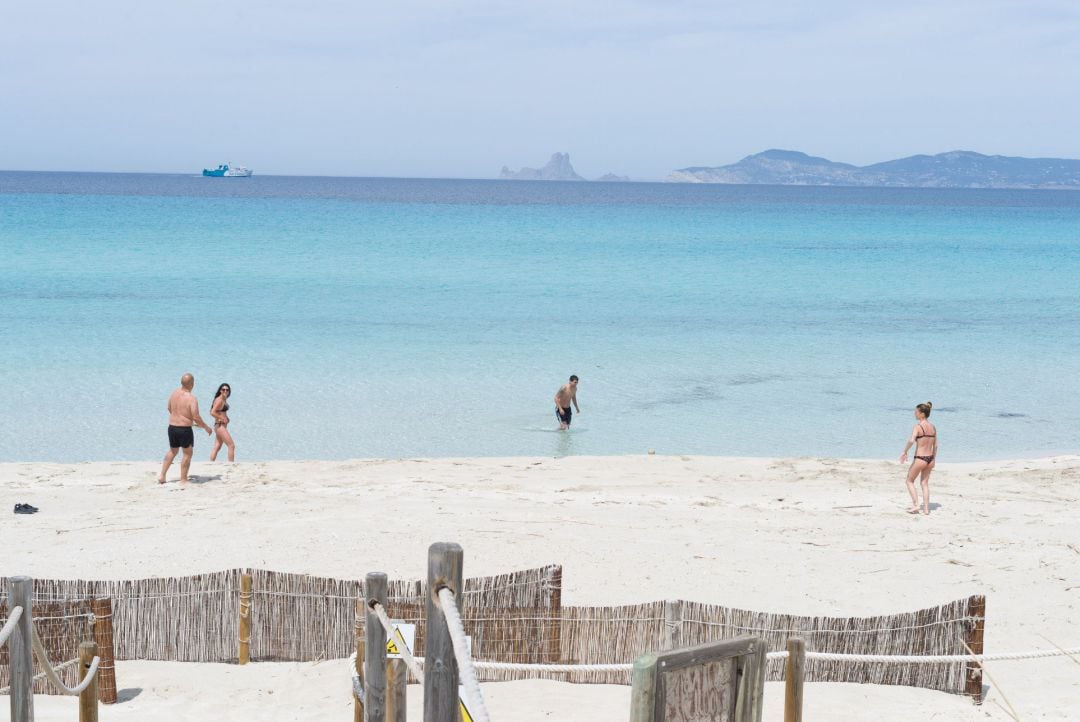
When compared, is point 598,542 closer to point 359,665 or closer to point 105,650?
point 359,665

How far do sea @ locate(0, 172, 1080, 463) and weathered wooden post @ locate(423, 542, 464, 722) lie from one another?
13954 mm

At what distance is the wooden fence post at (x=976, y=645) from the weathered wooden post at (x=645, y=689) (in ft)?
17.1

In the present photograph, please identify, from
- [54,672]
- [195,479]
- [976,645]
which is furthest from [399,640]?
[195,479]

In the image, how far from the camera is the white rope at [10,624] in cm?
484

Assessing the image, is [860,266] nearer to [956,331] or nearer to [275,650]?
[956,331]

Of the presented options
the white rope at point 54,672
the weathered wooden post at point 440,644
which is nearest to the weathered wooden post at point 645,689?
the weathered wooden post at point 440,644

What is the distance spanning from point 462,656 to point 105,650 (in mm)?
4933

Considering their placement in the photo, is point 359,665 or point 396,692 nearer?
point 396,692

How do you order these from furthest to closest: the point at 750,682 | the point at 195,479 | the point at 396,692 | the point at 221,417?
the point at 221,417
the point at 195,479
the point at 396,692
the point at 750,682

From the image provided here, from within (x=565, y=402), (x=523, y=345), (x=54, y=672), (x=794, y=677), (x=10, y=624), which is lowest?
(x=54, y=672)

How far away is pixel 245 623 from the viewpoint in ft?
27.4

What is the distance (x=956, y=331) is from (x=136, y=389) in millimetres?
23157

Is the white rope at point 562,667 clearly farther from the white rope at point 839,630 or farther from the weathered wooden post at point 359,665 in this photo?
the white rope at point 839,630

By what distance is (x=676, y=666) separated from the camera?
3.13 metres
